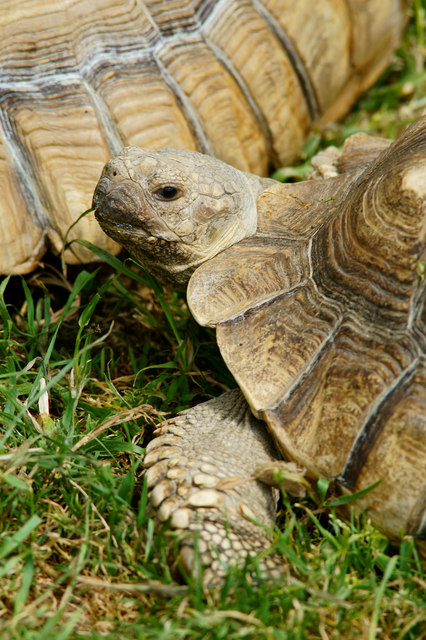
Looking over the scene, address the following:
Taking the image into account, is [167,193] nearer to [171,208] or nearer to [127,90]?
[171,208]

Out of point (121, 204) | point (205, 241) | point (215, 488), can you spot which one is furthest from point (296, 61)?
point (215, 488)

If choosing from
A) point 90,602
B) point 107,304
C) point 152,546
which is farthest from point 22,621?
point 107,304

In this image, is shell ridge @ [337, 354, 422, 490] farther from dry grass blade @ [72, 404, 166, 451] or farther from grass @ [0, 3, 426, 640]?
dry grass blade @ [72, 404, 166, 451]

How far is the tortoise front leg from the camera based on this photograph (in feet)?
5.82

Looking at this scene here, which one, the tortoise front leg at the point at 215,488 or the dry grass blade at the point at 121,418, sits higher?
the dry grass blade at the point at 121,418

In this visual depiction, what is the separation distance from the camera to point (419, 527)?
5.74ft

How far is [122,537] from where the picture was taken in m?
1.87

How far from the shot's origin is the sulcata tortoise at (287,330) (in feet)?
5.87

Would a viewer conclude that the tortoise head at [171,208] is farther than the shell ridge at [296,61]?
No

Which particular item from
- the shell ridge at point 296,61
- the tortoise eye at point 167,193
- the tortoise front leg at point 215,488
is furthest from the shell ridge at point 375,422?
the shell ridge at point 296,61

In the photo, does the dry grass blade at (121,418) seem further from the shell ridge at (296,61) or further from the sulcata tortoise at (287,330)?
the shell ridge at (296,61)

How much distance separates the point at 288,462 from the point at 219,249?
838 millimetres

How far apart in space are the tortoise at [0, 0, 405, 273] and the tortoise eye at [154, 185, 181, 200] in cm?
50

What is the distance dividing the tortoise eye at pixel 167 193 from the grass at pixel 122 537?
463mm
